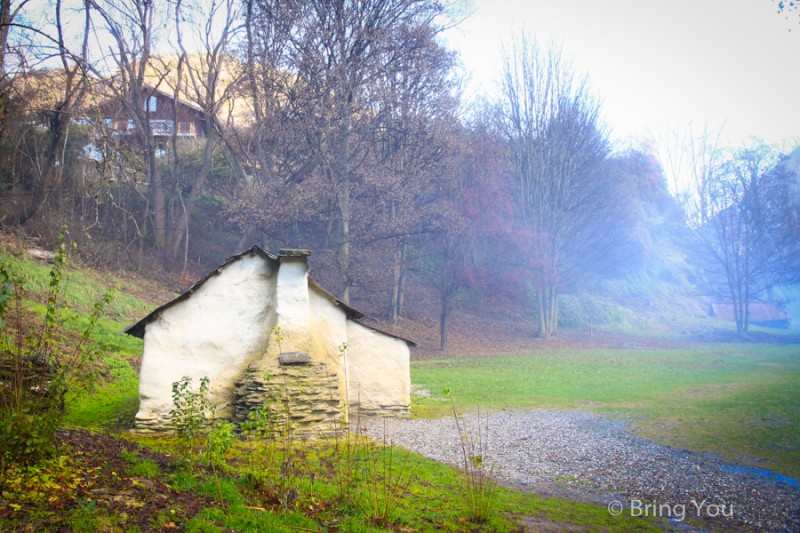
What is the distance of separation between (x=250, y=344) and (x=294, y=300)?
118cm

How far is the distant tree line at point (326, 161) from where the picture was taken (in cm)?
2383

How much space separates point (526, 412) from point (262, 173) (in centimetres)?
1836

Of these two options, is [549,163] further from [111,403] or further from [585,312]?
[111,403]

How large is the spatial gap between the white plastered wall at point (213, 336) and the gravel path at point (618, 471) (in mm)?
2876

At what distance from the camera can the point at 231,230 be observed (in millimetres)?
33031

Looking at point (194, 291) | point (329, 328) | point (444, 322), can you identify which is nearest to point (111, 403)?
point (194, 291)

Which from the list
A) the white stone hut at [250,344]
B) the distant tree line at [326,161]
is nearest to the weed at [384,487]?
the white stone hut at [250,344]

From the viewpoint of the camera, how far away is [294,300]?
10.9m

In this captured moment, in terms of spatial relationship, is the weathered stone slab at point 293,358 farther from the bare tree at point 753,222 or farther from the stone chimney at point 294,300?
the bare tree at point 753,222

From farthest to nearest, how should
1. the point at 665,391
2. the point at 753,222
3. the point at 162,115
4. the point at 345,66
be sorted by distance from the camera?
the point at 753,222, the point at 162,115, the point at 345,66, the point at 665,391

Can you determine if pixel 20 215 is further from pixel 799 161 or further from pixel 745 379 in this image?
pixel 799 161

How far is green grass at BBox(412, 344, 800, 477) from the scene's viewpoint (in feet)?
38.0

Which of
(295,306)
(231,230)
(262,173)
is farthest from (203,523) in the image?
(231,230)

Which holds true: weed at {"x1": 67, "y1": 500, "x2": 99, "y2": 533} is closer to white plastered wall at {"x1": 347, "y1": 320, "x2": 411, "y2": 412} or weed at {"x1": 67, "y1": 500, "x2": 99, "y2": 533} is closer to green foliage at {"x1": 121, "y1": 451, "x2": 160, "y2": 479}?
green foliage at {"x1": 121, "y1": 451, "x2": 160, "y2": 479}
